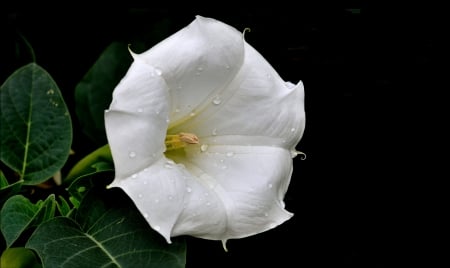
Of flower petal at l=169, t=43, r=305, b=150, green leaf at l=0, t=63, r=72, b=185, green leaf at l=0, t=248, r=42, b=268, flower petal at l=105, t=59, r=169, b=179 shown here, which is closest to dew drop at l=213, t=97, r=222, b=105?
flower petal at l=169, t=43, r=305, b=150

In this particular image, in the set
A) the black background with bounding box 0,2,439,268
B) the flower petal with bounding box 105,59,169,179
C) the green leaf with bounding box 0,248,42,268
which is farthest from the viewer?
the black background with bounding box 0,2,439,268

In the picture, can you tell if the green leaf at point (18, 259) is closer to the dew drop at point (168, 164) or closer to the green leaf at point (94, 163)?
the green leaf at point (94, 163)

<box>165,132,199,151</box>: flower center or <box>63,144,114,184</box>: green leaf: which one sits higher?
<box>165,132,199,151</box>: flower center

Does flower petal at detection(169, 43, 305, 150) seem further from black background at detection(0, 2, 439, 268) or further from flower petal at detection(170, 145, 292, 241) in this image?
black background at detection(0, 2, 439, 268)

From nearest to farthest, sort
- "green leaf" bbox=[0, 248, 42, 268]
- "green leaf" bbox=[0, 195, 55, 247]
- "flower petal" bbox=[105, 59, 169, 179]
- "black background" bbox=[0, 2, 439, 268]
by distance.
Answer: "flower petal" bbox=[105, 59, 169, 179] → "green leaf" bbox=[0, 195, 55, 247] → "green leaf" bbox=[0, 248, 42, 268] → "black background" bbox=[0, 2, 439, 268]

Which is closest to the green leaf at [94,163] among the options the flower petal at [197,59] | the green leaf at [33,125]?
the green leaf at [33,125]

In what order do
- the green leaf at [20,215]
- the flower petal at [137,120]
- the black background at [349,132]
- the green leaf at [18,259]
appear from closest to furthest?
the flower petal at [137,120] < the green leaf at [20,215] < the green leaf at [18,259] < the black background at [349,132]

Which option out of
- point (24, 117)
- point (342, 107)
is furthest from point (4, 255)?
point (342, 107)

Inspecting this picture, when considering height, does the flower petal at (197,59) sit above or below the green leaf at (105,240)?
above
